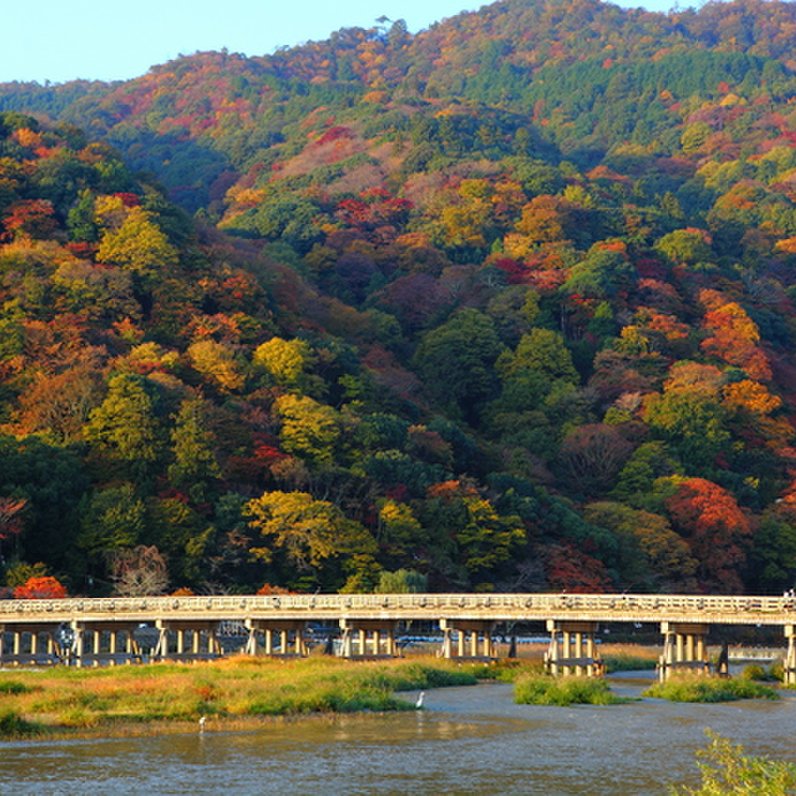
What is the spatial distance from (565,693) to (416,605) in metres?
12.0

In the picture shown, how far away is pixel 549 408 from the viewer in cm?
12562

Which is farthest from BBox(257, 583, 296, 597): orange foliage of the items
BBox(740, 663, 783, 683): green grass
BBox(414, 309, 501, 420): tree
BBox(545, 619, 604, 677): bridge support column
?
BBox(414, 309, 501, 420): tree

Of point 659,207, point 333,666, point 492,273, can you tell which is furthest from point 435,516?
point 659,207

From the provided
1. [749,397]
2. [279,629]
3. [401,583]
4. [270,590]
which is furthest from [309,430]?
[749,397]

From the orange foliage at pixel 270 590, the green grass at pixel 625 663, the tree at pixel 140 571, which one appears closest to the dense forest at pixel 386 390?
the tree at pixel 140 571

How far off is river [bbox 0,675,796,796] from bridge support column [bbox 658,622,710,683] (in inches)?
249

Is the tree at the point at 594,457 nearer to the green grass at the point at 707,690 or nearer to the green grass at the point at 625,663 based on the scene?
the green grass at the point at 625,663

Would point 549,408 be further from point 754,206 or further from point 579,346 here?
point 754,206

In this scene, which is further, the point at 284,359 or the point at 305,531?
the point at 284,359

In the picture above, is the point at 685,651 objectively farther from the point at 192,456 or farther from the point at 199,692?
the point at 192,456

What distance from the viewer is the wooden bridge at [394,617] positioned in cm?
6275

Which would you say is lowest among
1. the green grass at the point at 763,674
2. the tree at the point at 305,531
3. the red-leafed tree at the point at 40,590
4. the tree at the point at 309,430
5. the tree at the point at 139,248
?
the green grass at the point at 763,674

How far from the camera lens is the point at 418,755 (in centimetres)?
4606

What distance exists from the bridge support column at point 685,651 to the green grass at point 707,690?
1.06 meters
